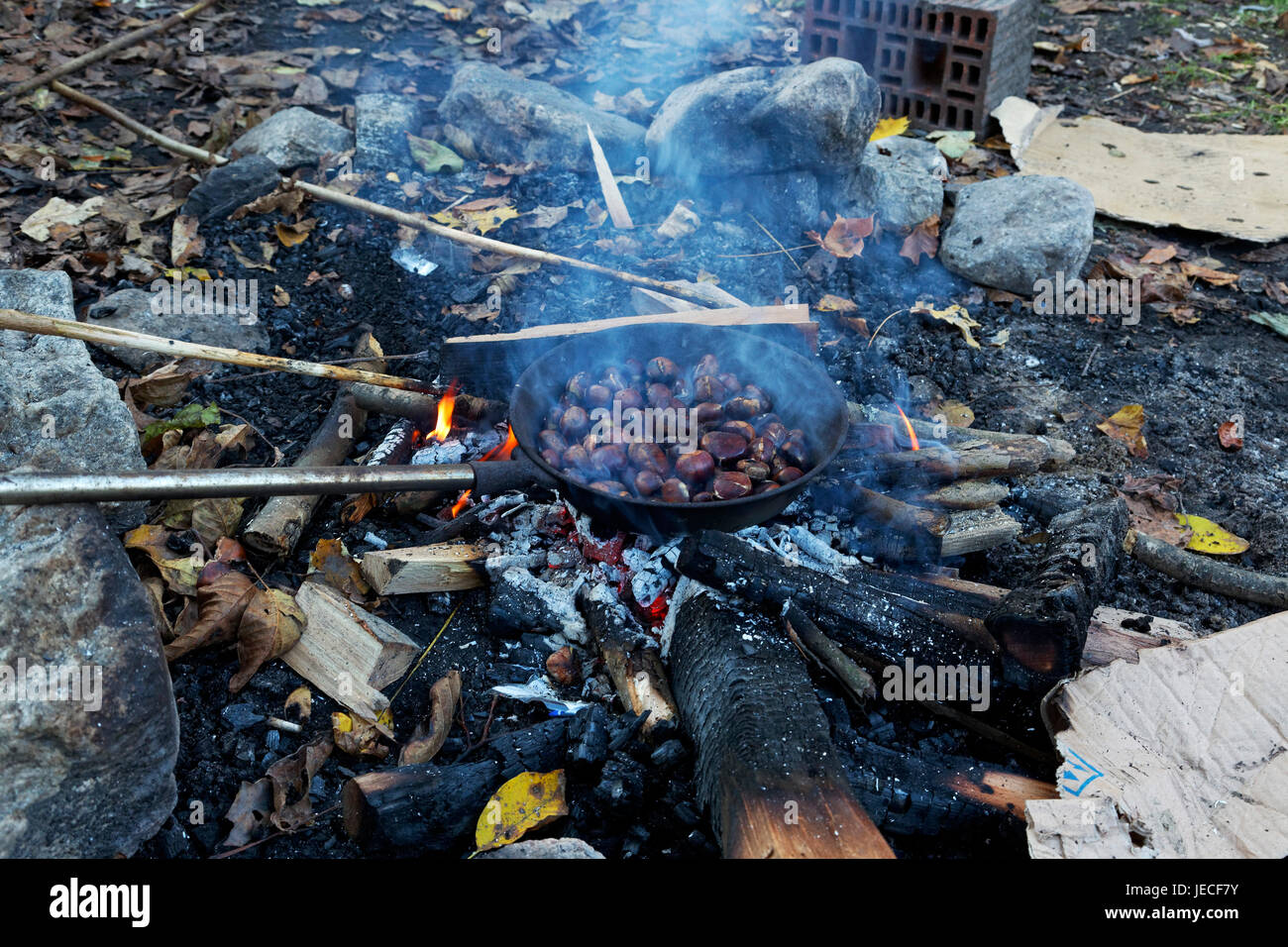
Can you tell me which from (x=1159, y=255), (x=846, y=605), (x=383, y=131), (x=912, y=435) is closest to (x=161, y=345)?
(x=846, y=605)

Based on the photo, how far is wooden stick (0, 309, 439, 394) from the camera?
3314mm

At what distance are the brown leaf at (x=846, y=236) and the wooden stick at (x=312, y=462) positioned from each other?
2933 mm

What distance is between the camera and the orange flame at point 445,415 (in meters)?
4.16

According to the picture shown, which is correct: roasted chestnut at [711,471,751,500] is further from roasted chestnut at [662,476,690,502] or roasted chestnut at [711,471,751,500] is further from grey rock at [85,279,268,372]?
grey rock at [85,279,268,372]

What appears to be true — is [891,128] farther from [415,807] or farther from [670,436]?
[415,807]

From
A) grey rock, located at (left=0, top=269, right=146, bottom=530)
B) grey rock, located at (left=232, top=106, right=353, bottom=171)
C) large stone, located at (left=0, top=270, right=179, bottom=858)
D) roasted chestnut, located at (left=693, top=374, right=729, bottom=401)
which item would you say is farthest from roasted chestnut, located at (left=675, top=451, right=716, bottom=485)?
grey rock, located at (left=232, top=106, right=353, bottom=171)

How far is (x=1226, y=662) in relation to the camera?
294cm

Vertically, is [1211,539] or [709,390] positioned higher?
[709,390]

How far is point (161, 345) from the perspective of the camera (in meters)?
3.57

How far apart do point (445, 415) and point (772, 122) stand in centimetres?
305

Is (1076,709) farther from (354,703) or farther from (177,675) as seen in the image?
(177,675)

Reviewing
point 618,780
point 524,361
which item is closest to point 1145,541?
point 618,780

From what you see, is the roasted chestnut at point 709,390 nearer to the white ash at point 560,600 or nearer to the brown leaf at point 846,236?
the white ash at point 560,600
